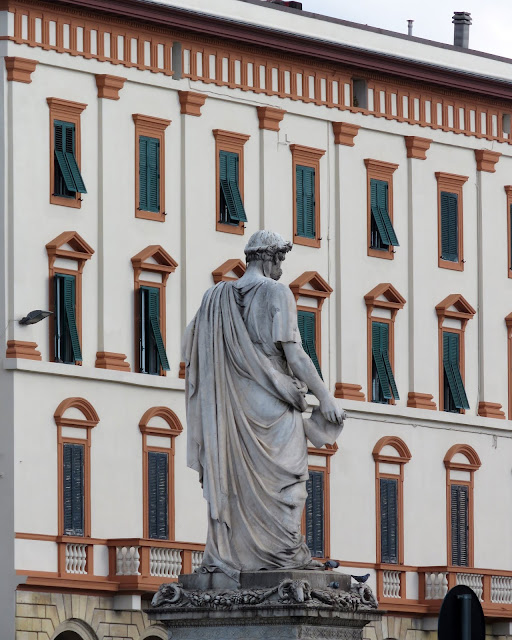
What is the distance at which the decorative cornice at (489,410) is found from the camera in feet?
226

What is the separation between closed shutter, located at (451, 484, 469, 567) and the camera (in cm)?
6725

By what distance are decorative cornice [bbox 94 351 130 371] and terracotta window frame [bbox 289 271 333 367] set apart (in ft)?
19.6

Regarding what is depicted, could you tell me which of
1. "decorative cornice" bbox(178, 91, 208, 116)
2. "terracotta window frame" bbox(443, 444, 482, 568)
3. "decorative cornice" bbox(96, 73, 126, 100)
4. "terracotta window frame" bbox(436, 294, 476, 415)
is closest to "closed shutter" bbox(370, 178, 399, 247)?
"terracotta window frame" bbox(436, 294, 476, 415)

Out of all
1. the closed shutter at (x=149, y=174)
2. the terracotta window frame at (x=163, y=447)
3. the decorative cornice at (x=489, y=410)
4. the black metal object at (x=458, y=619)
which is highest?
the closed shutter at (x=149, y=174)

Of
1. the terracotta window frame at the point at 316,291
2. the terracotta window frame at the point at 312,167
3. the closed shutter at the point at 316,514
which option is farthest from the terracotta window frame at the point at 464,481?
the terracotta window frame at the point at 312,167

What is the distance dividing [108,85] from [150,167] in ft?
6.82

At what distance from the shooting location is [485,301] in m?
69.1

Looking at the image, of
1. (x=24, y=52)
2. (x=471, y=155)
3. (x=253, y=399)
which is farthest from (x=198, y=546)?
(x=253, y=399)

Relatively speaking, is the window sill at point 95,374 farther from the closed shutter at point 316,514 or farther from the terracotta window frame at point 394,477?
the terracotta window frame at point 394,477

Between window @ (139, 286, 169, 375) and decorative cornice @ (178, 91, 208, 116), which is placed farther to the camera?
decorative cornice @ (178, 91, 208, 116)

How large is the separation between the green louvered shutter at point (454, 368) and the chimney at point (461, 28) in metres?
8.84

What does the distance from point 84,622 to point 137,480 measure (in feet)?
10.3

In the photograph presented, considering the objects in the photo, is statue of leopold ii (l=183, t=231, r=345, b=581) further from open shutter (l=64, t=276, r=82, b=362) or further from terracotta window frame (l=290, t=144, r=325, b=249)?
terracotta window frame (l=290, t=144, r=325, b=249)

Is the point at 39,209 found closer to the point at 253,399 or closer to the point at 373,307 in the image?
the point at 373,307
